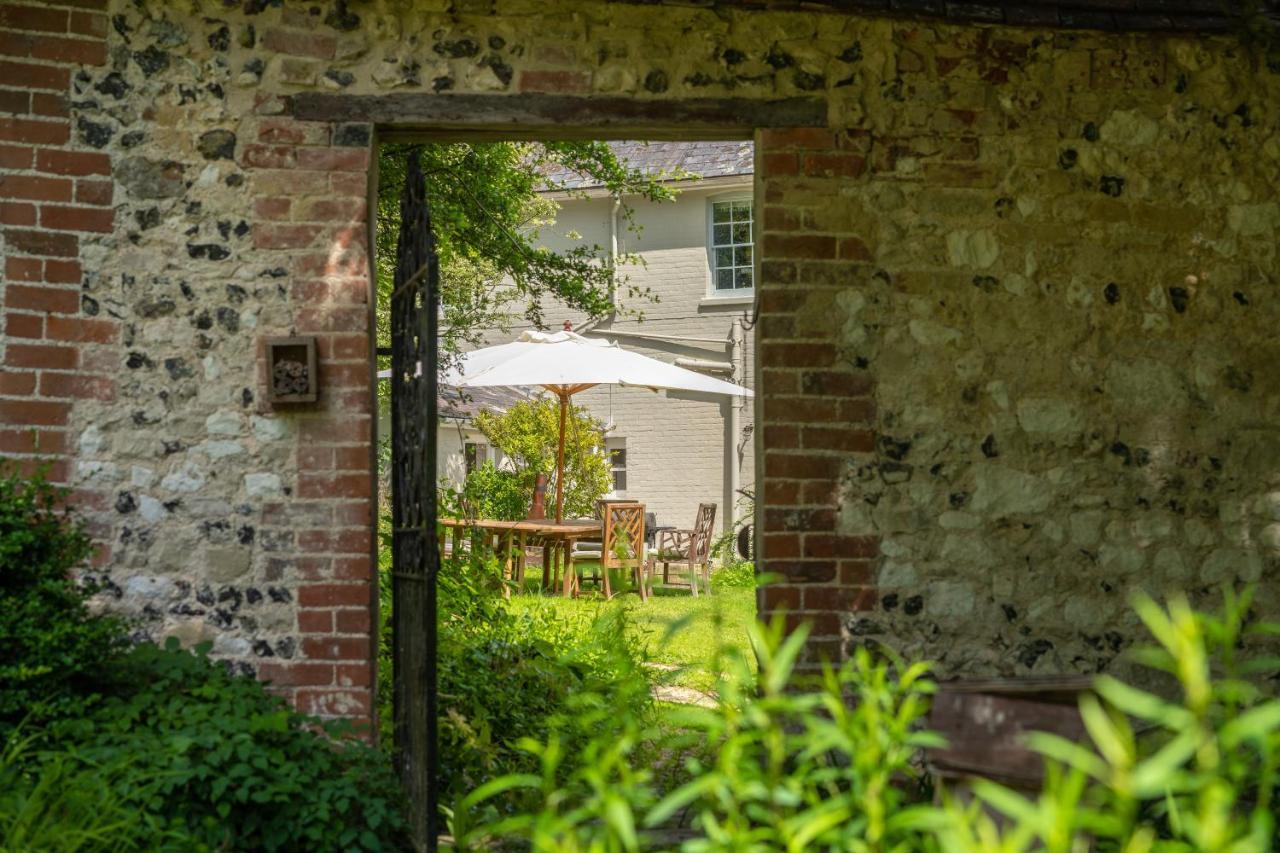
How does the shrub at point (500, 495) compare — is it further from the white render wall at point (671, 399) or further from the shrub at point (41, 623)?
Result: the shrub at point (41, 623)

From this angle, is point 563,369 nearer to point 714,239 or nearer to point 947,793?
point 714,239

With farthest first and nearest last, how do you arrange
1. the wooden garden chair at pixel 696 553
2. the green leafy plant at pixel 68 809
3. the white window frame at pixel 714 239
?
Answer: the white window frame at pixel 714 239 → the wooden garden chair at pixel 696 553 → the green leafy plant at pixel 68 809

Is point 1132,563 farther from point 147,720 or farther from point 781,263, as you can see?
point 147,720

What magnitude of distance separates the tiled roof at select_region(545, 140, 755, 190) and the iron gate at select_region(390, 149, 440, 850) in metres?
10.7

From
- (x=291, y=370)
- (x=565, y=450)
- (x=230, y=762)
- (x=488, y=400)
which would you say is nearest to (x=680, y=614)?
(x=291, y=370)

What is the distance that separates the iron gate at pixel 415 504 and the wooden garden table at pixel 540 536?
20.3 feet

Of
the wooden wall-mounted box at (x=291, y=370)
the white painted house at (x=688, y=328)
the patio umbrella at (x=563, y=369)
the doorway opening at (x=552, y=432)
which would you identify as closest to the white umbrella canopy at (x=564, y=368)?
the patio umbrella at (x=563, y=369)

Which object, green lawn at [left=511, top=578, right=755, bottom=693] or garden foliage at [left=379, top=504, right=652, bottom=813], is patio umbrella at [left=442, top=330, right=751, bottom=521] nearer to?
green lawn at [left=511, top=578, right=755, bottom=693]

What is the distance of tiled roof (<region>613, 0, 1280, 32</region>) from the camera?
4.47m

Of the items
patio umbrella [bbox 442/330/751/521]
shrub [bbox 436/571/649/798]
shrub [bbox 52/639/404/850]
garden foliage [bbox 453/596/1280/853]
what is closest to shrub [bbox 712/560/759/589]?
patio umbrella [bbox 442/330/751/521]

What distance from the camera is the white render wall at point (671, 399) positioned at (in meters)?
15.4

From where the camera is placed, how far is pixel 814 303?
178 inches

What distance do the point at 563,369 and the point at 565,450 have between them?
428 centimetres

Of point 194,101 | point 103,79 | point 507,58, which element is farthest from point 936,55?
point 103,79
